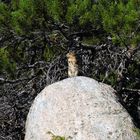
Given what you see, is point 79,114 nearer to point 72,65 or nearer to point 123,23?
point 72,65

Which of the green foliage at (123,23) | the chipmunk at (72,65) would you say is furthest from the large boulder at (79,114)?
the green foliage at (123,23)

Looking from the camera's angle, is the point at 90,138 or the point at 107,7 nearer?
the point at 90,138

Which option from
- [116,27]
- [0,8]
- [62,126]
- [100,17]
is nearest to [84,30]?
[100,17]

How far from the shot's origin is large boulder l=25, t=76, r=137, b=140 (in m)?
4.89

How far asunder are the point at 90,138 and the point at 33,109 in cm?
87

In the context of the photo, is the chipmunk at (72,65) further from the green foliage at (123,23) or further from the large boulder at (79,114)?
the green foliage at (123,23)

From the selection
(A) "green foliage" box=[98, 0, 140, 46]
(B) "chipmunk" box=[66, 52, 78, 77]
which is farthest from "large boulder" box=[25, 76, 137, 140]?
(A) "green foliage" box=[98, 0, 140, 46]

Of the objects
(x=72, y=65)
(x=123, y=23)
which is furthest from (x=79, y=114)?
(x=123, y=23)

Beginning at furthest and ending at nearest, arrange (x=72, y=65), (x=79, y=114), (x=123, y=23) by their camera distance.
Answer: (x=72, y=65)
(x=123, y=23)
(x=79, y=114)

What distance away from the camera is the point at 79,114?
5.00 meters

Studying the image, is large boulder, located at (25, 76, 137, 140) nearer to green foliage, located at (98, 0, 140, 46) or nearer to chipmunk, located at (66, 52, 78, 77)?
chipmunk, located at (66, 52, 78, 77)

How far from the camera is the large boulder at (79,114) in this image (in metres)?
4.89

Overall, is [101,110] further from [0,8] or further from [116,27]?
[0,8]

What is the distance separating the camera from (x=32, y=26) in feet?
19.1
